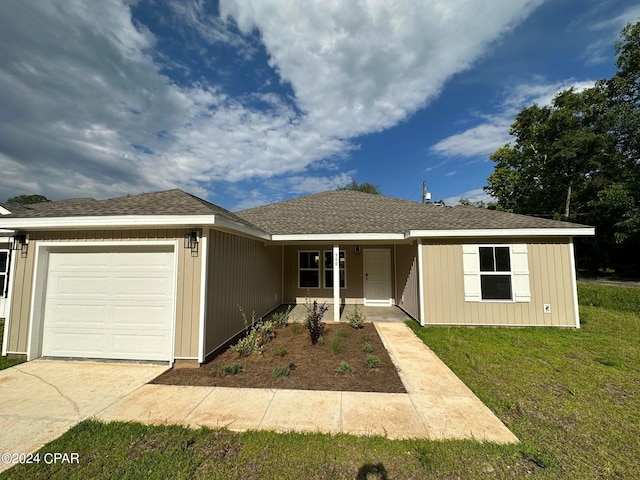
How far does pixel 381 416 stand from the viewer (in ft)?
9.98

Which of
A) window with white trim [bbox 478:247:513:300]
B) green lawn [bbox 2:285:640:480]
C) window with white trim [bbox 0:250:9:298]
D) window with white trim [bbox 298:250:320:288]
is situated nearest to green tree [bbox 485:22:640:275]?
window with white trim [bbox 478:247:513:300]

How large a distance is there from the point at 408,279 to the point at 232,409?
666cm

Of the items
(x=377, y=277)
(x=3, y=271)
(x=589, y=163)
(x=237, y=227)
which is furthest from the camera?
(x=589, y=163)

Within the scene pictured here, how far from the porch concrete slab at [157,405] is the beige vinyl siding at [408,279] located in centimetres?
594

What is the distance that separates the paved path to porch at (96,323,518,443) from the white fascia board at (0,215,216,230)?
100 inches

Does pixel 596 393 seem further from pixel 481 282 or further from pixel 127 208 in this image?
pixel 127 208

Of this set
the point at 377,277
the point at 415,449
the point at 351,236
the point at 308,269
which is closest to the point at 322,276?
the point at 308,269

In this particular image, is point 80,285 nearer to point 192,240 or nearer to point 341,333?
point 192,240

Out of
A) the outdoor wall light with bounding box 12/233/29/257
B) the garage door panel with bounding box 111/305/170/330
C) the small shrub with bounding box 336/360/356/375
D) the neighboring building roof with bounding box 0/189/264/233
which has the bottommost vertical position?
the small shrub with bounding box 336/360/356/375

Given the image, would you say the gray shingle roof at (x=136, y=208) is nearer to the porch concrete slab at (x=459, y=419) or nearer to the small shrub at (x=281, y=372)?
the small shrub at (x=281, y=372)

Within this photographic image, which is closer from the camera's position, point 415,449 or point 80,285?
point 415,449

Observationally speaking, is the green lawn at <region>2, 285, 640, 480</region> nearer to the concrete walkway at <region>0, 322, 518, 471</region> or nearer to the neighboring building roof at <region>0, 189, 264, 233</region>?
the concrete walkway at <region>0, 322, 518, 471</region>

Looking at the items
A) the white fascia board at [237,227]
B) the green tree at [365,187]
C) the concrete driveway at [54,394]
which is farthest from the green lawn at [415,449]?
the green tree at [365,187]

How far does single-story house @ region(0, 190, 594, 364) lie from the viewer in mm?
4660
